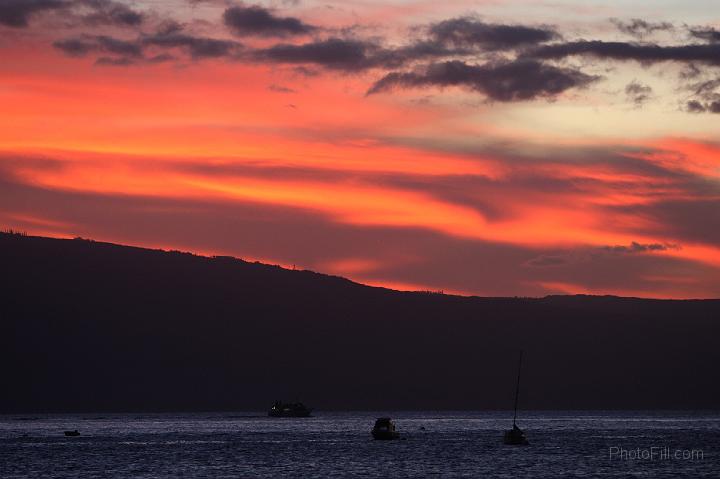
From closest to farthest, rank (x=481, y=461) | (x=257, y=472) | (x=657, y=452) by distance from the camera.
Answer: (x=257, y=472), (x=481, y=461), (x=657, y=452)

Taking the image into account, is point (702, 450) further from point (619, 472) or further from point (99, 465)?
point (99, 465)

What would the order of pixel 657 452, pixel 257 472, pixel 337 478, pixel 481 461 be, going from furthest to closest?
pixel 657 452 < pixel 481 461 < pixel 257 472 < pixel 337 478

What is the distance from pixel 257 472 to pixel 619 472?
1611 inches

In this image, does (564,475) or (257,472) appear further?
(257,472)

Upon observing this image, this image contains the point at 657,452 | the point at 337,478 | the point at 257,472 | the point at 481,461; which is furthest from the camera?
the point at 657,452

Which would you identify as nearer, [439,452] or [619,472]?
[619,472]

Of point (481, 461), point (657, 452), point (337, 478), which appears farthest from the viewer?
point (657, 452)

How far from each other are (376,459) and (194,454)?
3152 cm

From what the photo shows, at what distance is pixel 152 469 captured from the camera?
164 metres

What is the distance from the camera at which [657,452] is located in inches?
7554

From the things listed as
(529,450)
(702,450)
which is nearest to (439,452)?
(529,450)

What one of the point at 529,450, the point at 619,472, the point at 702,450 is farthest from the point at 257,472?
the point at 702,450

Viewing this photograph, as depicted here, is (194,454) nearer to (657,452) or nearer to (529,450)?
(529,450)

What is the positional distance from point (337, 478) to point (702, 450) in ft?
241
